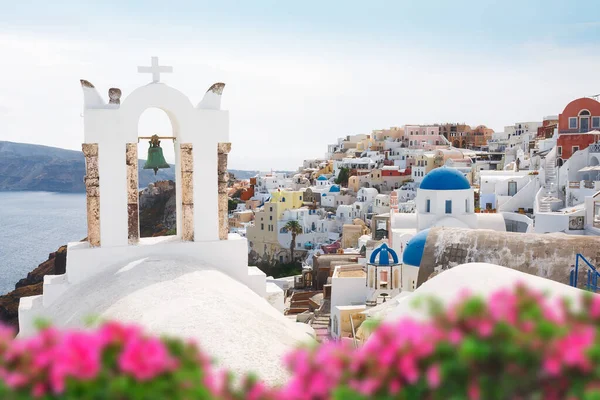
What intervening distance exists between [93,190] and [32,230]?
7470 cm

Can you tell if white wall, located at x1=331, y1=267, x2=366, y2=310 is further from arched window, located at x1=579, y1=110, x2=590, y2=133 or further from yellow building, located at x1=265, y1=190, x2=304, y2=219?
yellow building, located at x1=265, y1=190, x2=304, y2=219

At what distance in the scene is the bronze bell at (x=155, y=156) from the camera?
8.06 meters

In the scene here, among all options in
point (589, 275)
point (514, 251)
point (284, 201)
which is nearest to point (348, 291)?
point (514, 251)

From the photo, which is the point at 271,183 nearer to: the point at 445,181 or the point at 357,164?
the point at 357,164

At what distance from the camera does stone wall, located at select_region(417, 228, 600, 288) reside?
8.58m

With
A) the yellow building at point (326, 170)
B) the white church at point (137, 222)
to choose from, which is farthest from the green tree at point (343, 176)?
the white church at point (137, 222)

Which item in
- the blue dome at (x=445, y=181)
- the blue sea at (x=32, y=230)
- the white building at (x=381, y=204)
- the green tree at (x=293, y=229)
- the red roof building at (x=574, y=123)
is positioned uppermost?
the red roof building at (x=574, y=123)

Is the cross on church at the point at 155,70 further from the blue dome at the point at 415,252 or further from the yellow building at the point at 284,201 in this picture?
the yellow building at the point at 284,201

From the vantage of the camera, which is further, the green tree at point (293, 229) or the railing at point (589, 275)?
the green tree at point (293, 229)

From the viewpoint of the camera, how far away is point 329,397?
1.58 meters

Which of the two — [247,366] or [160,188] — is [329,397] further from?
[160,188]

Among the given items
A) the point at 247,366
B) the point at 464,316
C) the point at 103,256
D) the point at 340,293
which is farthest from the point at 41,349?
the point at 340,293

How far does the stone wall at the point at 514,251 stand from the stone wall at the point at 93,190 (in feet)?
16.4

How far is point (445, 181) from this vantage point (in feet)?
69.2
